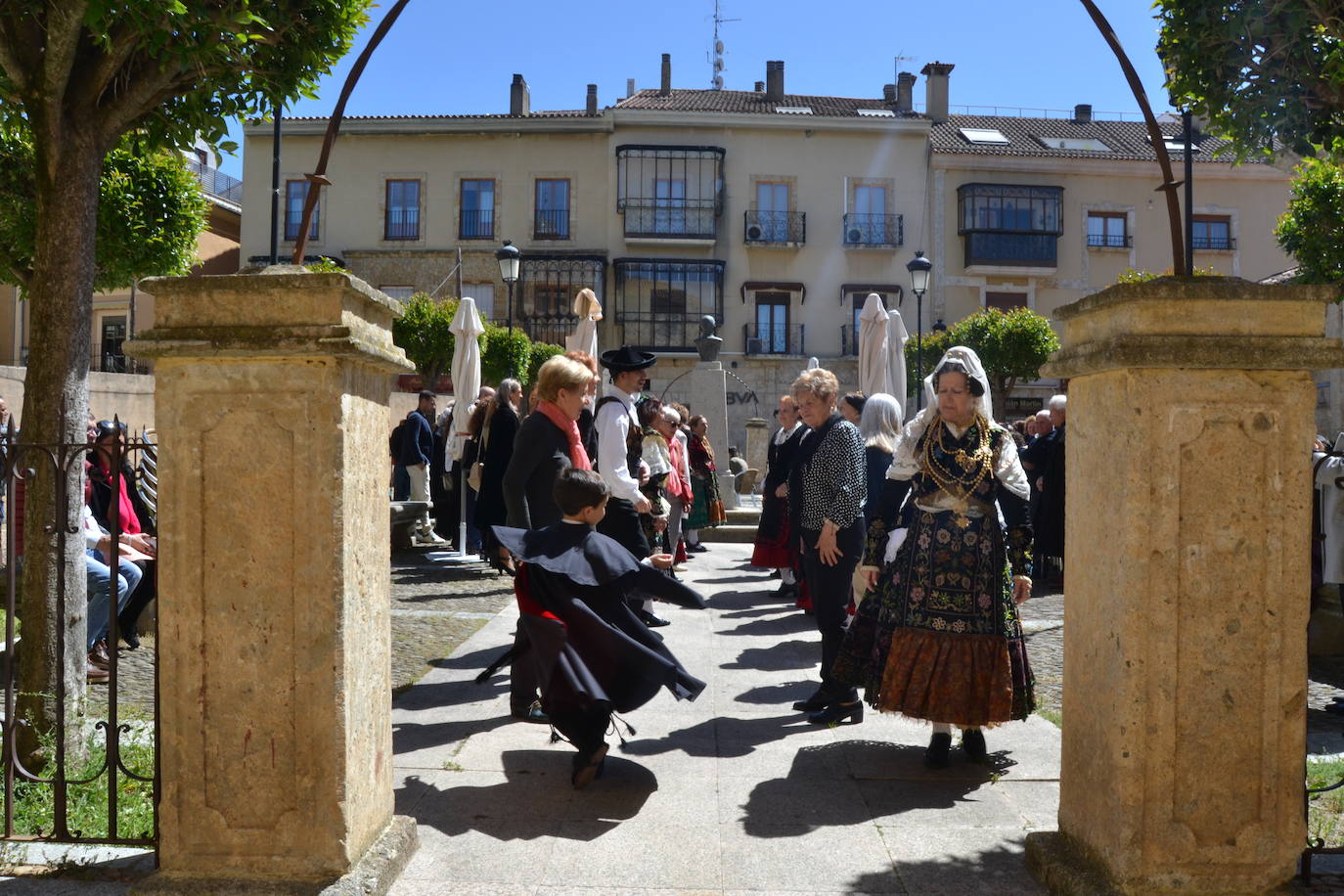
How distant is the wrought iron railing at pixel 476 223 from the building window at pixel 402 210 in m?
1.44

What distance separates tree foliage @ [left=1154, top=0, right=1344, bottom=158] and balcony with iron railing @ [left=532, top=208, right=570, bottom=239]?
3158cm

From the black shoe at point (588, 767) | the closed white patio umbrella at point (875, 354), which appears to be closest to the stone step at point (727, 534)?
the closed white patio umbrella at point (875, 354)

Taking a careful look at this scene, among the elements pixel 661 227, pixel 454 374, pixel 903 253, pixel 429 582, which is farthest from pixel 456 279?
pixel 429 582

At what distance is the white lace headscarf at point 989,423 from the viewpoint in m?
4.85

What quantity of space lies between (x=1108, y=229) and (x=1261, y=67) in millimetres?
34392

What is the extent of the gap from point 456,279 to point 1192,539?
112 feet

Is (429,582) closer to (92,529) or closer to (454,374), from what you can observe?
(454,374)

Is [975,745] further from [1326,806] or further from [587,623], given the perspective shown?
[587,623]

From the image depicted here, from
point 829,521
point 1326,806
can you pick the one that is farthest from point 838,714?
point 1326,806

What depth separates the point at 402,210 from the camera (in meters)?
36.1

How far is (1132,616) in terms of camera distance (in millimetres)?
3266

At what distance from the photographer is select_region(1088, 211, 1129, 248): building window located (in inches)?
1457

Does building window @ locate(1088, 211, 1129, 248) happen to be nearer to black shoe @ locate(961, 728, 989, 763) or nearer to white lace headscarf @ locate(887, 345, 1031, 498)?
white lace headscarf @ locate(887, 345, 1031, 498)

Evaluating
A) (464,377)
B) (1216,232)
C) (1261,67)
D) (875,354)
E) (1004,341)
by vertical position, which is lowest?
(464,377)
